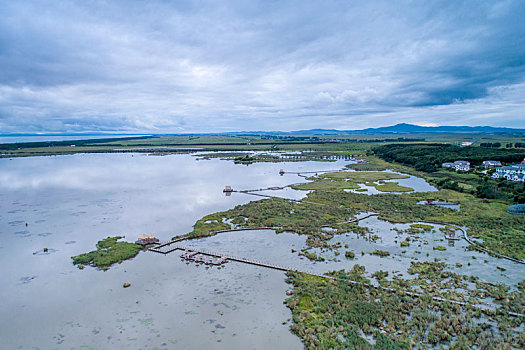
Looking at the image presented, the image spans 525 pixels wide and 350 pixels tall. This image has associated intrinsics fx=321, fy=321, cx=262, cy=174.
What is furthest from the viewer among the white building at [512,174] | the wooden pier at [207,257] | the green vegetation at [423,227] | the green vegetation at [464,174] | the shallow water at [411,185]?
the white building at [512,174]

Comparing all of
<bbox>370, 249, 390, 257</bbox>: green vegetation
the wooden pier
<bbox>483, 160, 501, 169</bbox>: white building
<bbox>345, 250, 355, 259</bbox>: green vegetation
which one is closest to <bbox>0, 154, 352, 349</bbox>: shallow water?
the wooden pier

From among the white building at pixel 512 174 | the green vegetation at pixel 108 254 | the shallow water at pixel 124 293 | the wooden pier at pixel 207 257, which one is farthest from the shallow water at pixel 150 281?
the white building at pixel 512 174

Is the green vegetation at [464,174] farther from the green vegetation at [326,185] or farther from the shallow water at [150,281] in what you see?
the shallow water at [150,281]

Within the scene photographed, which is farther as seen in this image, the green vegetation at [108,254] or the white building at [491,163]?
the white building at [491,163]

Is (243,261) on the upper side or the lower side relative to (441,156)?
lower

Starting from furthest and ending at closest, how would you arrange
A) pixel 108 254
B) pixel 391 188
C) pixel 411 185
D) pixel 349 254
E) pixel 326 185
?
1. pixel 411 185
2. pixel 326 185
3. pixel 391 188
4. pixel 108 254
5. pixel 349 254

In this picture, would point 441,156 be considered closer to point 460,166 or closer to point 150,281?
point 460,166

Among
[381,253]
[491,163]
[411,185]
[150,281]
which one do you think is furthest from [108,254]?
[491,163]
